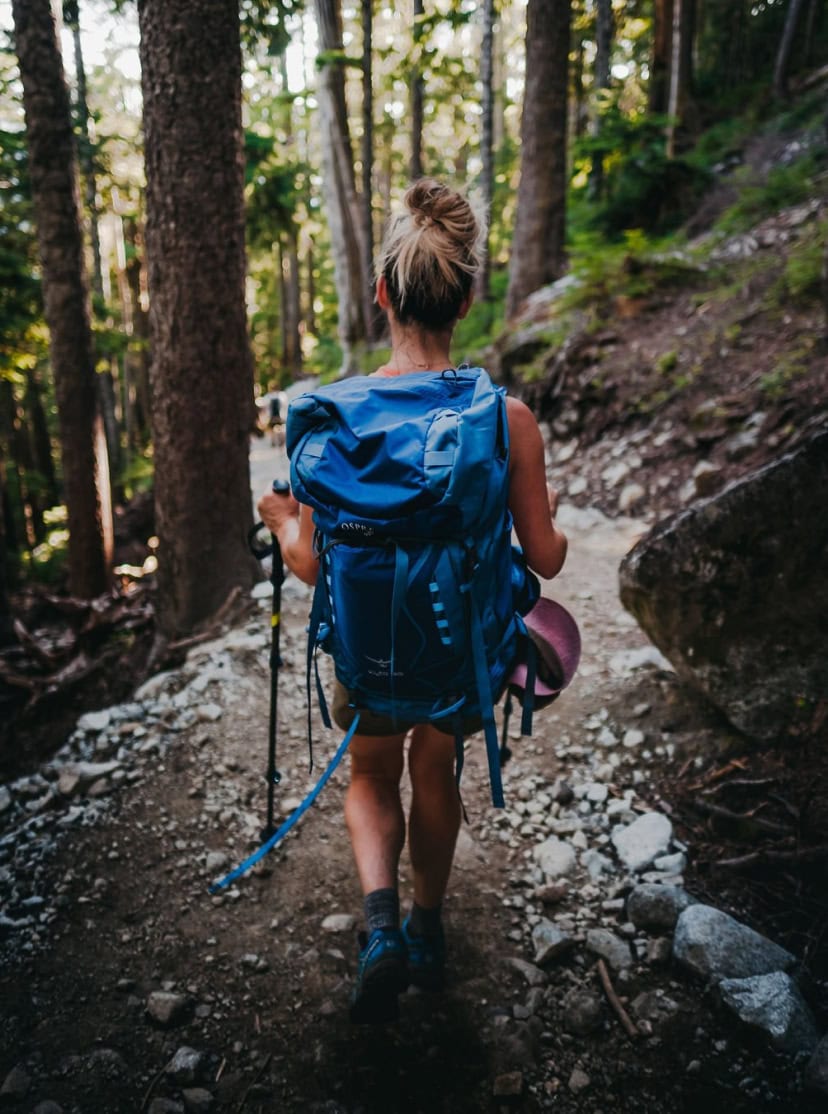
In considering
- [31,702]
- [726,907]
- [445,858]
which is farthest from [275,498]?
[31,702]

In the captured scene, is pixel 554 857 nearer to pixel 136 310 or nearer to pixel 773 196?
pixel 773 196

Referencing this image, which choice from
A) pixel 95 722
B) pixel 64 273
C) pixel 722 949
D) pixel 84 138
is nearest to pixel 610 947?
pixel 722 949

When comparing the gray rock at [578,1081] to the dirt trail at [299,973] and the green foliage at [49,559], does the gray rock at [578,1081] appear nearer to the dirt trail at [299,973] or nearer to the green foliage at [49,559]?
the dirt trail at [299,973]

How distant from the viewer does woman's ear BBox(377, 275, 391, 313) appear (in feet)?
6.48

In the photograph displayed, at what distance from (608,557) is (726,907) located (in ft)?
11.5

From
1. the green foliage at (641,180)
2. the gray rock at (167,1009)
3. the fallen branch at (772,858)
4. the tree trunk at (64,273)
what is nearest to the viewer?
the gray rock at (167,1009)

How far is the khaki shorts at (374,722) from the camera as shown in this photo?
2.04m

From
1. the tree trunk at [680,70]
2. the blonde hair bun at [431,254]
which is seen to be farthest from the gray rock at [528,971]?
the tree trunk at [680,70]

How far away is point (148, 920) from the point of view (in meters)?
2.74

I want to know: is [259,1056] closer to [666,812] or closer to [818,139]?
[666,812]

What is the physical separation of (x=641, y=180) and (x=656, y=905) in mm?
12320

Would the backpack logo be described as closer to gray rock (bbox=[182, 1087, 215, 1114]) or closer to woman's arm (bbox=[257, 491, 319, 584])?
woman's arm (bbox=[257, 491, 319, 584])

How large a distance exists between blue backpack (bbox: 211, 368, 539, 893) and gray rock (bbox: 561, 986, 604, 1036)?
1008 mm

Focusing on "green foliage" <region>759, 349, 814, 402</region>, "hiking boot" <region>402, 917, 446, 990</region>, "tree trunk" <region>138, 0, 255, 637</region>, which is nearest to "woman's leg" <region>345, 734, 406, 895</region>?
"hiking boot" <region>402, 917, 446, 990</region>
